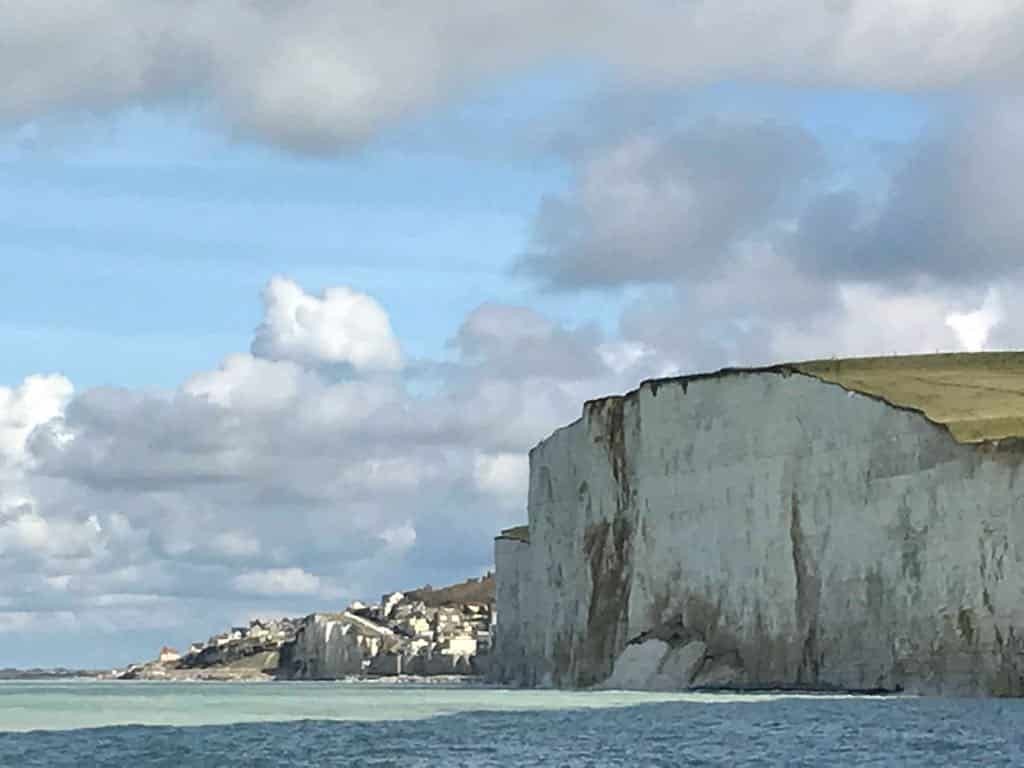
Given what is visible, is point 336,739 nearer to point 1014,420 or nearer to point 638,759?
point 638,759

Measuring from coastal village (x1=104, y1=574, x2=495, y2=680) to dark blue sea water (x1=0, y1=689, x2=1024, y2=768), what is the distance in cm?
6166

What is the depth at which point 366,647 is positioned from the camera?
11694 cm

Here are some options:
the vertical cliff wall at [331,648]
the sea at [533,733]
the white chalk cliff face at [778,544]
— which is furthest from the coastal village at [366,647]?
the sea at [533,733]

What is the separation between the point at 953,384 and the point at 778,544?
6.39 metres

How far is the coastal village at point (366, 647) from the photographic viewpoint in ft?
371

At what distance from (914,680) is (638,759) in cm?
2120

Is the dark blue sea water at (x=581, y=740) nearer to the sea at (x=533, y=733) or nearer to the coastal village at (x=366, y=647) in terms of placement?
the sea at (x=533, y=733)

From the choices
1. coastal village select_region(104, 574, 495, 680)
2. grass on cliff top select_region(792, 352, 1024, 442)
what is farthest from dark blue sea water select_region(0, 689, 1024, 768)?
coastal village select_region(104, 574, 495, 680)

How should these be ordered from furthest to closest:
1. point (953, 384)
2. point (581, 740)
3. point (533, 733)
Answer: point (953, 384), point (533, 733), point (581, 740)

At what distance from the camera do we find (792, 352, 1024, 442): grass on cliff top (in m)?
52.5

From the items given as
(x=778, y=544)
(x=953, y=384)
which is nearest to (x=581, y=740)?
(x=778, y=544)

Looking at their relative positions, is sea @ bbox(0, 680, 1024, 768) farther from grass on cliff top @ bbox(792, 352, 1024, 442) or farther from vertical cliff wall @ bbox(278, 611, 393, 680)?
vertical cliff wall @ bbox(278, 611, 393, 680)

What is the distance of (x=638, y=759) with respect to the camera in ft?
108

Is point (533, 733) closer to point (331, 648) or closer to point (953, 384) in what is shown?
point (953, 384)
